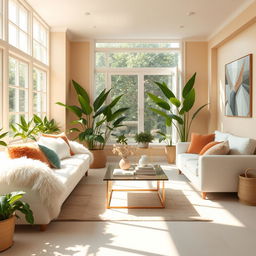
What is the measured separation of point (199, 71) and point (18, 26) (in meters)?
3.92

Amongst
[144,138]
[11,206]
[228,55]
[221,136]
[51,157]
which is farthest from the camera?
[144,138]

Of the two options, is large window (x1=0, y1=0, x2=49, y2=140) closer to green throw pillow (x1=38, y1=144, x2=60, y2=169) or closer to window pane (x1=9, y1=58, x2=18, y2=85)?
window pane (x1=9, y1=58, x2=18, y2=85)

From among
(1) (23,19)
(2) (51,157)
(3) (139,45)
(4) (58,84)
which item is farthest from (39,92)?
(3) (139,45)

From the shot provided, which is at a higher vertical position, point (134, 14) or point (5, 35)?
point (134, 14)

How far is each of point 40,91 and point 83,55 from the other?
61.9 inches

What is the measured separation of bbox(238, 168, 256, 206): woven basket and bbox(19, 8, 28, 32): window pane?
3.92 m

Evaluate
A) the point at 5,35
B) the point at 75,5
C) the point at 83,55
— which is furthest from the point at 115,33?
the point at 5,35

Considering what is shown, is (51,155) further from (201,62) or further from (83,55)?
(201,62)

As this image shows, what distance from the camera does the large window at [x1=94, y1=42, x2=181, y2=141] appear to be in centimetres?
663

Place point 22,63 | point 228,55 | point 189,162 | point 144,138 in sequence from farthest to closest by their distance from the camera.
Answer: point 144,138, point 228,55, point 22,63, point 189,162

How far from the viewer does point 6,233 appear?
228 centimetres

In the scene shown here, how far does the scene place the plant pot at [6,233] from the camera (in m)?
2.25

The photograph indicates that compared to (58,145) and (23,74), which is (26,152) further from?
(23,74)

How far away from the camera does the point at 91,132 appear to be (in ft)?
18.8
